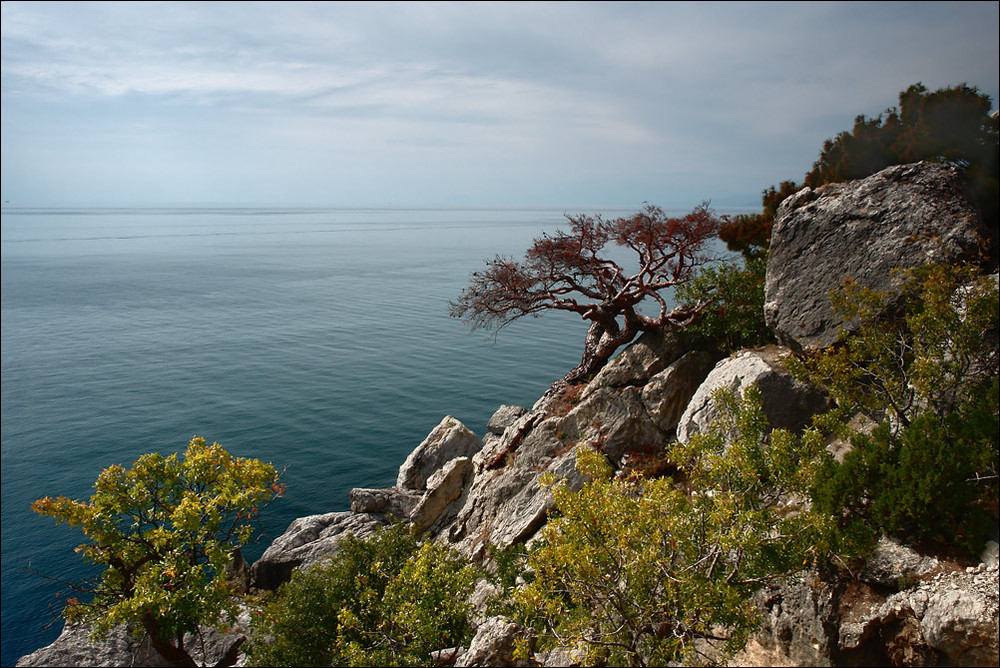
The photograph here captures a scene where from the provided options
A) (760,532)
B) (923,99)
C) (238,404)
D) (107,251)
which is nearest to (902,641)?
(760,532)

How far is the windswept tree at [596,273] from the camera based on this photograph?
30688 mm

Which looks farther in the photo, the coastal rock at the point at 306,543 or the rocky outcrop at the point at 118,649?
the coastal rock at the point at 306,543

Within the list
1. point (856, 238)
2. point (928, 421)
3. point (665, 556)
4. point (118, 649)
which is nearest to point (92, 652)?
point (118, 649)

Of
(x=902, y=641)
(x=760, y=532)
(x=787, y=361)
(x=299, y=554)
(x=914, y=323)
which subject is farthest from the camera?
(x=299, y=554)

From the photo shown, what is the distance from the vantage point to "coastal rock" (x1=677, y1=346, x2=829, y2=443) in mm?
21594

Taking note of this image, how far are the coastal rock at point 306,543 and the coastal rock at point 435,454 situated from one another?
4358mm

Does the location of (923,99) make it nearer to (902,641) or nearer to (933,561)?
(933,561)

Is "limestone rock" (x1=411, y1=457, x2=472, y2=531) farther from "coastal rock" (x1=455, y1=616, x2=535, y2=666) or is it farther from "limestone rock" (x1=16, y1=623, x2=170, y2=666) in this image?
"coastal rock" (x1=455, y1=616, x2=535, y2=666)

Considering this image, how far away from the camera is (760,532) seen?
12.3 meters

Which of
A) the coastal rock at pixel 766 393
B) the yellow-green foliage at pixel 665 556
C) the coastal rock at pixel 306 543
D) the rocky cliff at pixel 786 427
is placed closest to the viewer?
the yellow-green foliage at pixel 665 556

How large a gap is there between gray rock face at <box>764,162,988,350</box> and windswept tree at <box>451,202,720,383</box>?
253 inches

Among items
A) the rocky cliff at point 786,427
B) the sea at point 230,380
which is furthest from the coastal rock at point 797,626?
the sea at point 230,380

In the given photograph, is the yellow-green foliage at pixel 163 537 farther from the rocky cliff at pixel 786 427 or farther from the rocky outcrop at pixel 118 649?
the rocky cliff at pixel 786 427

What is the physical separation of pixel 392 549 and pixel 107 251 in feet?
572
